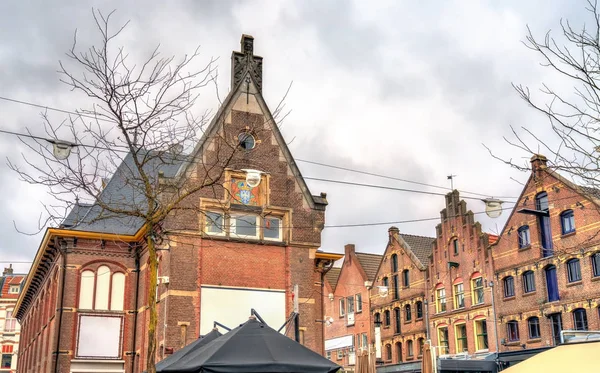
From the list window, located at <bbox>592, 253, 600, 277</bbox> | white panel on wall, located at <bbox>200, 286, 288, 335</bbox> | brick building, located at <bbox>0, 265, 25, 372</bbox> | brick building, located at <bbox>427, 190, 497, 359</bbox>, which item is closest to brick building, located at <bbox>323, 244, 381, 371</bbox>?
brick building, located at <bbox>427, 190, 497, 359</bbox>

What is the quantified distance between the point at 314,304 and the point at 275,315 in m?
1.68

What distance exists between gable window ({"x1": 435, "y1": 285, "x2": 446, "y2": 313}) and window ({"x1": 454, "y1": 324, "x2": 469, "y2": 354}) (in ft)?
6.00

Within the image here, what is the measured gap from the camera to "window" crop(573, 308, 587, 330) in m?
32.3

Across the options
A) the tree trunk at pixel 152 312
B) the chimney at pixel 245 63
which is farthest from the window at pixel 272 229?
the tree trunk at pixel 152 312

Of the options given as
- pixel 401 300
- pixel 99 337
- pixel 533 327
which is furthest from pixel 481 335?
pixel 99 337

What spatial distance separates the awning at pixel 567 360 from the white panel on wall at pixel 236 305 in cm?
1651

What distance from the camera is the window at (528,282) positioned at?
117 feet

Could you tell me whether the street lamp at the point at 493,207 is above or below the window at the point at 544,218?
below

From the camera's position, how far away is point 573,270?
33.2m

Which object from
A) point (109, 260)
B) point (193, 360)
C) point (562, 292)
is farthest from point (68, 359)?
point (562, 292)

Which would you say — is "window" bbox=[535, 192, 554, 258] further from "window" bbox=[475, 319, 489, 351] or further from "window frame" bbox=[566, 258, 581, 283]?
"window" bbox=[475, 319, 489, 351]

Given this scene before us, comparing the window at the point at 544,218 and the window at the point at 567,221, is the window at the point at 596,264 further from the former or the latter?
the window at the point at 544,218

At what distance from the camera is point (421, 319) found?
44531 mm

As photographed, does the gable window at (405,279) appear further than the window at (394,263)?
No
